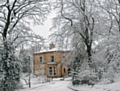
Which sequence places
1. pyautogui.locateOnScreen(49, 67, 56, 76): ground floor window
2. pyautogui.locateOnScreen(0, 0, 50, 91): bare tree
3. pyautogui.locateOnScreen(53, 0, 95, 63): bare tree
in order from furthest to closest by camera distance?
pyautogui.locateOnScreen(49, 67, 56, 76): ground floor window
pyautogui.locateOnScreen(53, 0, 95, 63): bare tree
pyautogui.locateOnScreen(0, 0, 50, 91): bare tree

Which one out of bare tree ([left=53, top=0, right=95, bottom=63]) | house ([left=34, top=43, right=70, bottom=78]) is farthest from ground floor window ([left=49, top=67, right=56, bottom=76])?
bare tree ([left=53, top=0, right=95, bottom=63])

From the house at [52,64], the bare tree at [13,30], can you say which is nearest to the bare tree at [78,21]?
the bare tree at [13,30]

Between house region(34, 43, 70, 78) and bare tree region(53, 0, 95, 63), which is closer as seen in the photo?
bare tree region(53, 0, 95, 63)

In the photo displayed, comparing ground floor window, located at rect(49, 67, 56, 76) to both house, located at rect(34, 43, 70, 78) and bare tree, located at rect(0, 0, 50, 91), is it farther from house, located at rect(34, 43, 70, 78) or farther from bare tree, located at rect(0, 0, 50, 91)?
bare tree, located at rect(0, 0, 50, 91)

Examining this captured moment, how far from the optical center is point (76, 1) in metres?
21.3

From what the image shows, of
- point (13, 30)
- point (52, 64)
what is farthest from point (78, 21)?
point (52, 64)

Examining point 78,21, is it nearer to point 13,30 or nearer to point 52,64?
point 13,30

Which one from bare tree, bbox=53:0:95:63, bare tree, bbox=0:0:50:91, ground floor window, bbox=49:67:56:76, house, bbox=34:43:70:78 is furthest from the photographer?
ground floor window, bbox=49:67:56:76

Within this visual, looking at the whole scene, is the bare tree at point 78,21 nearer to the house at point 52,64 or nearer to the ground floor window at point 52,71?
the house at point 52,64

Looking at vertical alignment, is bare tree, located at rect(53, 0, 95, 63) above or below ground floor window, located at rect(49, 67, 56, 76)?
above

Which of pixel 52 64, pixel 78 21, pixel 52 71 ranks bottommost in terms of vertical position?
pixel 52 71

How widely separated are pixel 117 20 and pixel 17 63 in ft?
43.6

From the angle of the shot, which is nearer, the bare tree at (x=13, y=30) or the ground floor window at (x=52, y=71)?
the bare tree at (x=13, y=30)

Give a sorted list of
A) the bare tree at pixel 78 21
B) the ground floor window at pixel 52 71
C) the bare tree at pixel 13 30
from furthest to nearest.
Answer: the ground floor window at pixel 52 71, the bare tree at pixel 78 21, the bare tree at pixel 13 30
